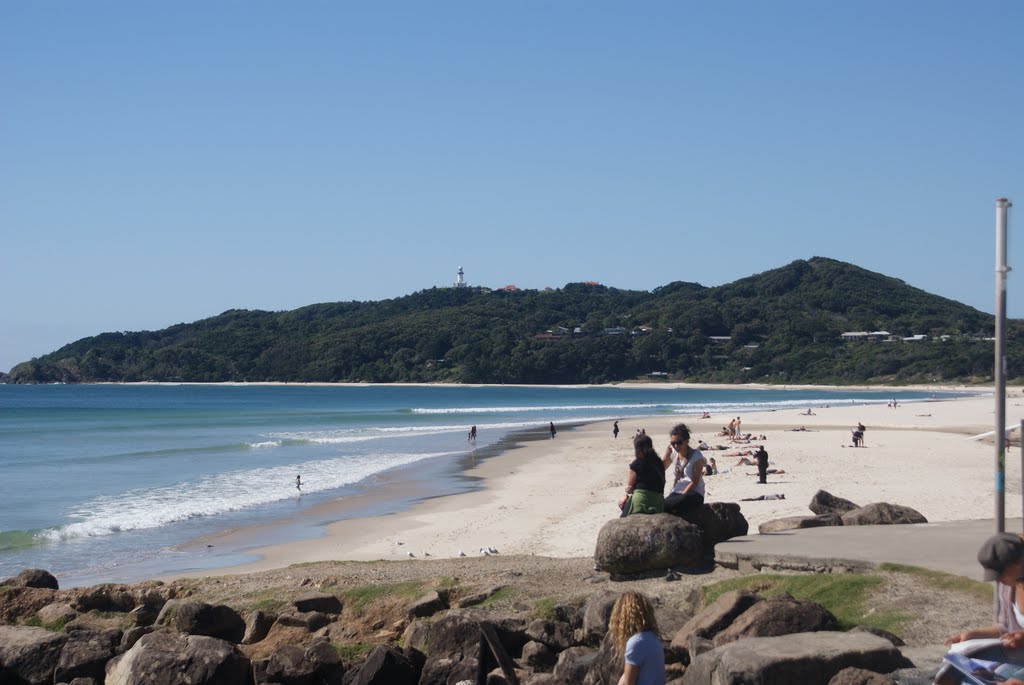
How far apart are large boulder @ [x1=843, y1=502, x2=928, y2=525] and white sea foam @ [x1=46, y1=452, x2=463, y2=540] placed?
14.2 m

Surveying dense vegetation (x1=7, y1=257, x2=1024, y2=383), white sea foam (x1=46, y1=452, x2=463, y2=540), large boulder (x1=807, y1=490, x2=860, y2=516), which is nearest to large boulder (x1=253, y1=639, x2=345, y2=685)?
large boulder (x1=807, y1=490, x2=860, y2=516)

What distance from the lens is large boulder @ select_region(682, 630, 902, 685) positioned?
627cm

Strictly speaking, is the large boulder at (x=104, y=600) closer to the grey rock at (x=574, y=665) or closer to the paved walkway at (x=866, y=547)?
the grey rock at (x=574, y=665)

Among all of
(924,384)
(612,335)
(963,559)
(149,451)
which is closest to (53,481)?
(149,451)

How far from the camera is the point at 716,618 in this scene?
7961mm

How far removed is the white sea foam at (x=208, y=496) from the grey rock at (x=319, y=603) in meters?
11.2

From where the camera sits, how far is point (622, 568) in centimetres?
993

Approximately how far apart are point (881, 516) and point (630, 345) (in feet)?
489

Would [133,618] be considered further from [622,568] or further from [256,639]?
[622,568]

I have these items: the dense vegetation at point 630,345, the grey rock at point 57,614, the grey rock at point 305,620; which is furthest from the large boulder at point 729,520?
the dense vegetation at point 630,345

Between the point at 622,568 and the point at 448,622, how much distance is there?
6.49 ft

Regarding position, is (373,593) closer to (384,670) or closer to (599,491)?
(384,670)

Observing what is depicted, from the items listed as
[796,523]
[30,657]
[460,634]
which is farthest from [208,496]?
Result: [460,634]

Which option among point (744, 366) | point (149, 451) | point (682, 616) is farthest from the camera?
point (744, 366)
